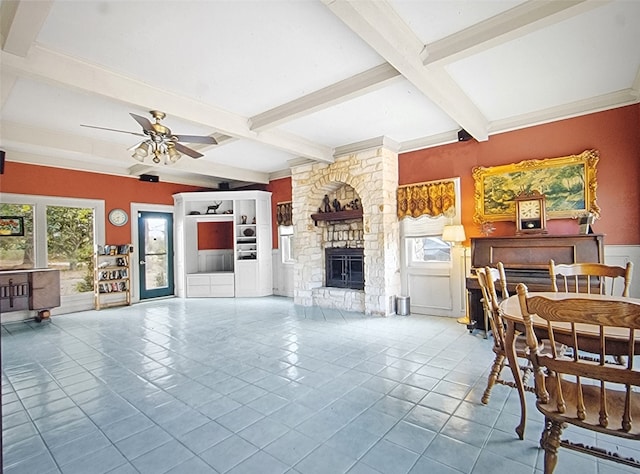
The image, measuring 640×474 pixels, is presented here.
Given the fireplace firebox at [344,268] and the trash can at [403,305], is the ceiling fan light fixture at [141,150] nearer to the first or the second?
the fireplace firebox at [344,268]

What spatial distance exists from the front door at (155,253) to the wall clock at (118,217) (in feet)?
1.13

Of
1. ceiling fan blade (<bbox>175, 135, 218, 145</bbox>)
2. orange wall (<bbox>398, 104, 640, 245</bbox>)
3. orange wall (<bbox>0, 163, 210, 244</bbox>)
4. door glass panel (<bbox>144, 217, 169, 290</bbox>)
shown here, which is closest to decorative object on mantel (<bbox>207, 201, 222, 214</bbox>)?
orange wall (<bbox>0, 163, 210, 244</bbox>)

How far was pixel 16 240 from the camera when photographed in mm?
5758

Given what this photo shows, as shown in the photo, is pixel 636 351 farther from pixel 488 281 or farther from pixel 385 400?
pixel 385 400

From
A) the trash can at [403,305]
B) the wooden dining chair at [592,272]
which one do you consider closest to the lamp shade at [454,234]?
the trash can at [403,305]

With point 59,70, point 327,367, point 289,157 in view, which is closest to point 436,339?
point 327,367

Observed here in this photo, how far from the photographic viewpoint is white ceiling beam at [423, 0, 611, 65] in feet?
7.63

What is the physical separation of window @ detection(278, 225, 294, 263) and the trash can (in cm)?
301

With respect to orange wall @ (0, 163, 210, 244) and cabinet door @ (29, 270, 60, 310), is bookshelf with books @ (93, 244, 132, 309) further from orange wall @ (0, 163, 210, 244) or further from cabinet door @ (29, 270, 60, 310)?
cabinet door @ (29, 270, 60, 310)

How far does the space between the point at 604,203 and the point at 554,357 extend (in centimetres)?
338

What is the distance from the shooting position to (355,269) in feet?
20.6

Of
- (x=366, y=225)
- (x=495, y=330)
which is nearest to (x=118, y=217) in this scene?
(x=366, y=225)

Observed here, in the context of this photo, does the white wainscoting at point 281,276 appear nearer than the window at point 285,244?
Yes

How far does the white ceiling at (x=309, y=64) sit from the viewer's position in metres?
2.47
